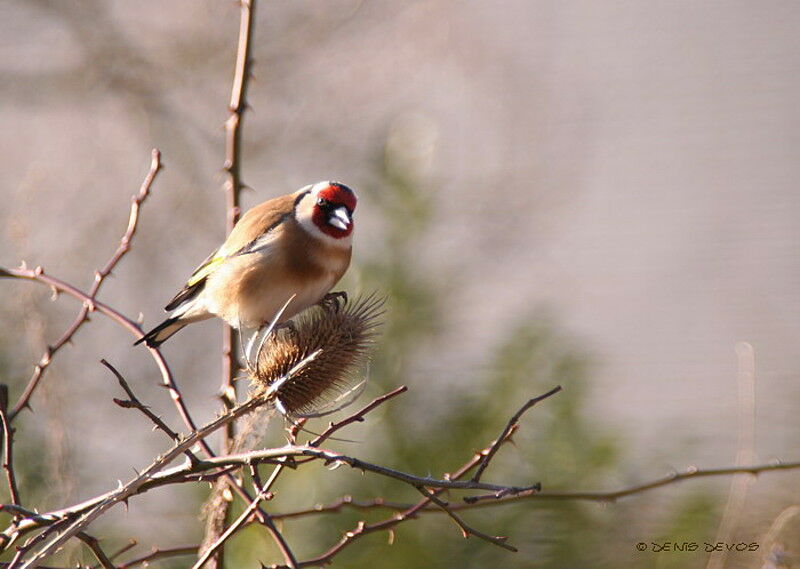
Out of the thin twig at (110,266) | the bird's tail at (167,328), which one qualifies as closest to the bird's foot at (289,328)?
the thin twig at (110,266)

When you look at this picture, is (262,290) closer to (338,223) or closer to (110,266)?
(338,223)

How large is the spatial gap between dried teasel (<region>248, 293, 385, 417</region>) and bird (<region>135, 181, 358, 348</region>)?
389 millimetres

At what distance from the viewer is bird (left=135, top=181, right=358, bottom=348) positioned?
2305 millimetres

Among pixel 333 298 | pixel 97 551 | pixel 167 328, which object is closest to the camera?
pixel 97 551

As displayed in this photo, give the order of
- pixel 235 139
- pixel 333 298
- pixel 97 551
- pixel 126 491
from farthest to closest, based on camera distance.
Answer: pixel 333 298 < pixel 235 139 < pixel 97 551 < pixel 126 491

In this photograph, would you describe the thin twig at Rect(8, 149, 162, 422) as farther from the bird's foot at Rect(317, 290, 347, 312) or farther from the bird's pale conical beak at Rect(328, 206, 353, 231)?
the bird's pale conical beak at Rect(328, 206, 353, 231)

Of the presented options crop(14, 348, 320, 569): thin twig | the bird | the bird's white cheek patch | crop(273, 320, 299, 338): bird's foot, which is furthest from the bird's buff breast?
crop(14, 348, 320, 569): thin twig

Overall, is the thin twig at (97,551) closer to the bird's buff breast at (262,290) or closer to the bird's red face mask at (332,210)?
the bird's buff breast at (262,290)

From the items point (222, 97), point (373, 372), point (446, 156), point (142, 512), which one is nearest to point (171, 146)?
point (222, 97)

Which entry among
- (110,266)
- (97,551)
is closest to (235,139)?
(110,266)

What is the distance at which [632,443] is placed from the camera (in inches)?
173

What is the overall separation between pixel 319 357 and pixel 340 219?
650 millimetres

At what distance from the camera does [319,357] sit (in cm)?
175

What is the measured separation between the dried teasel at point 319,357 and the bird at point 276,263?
1.28 feet
